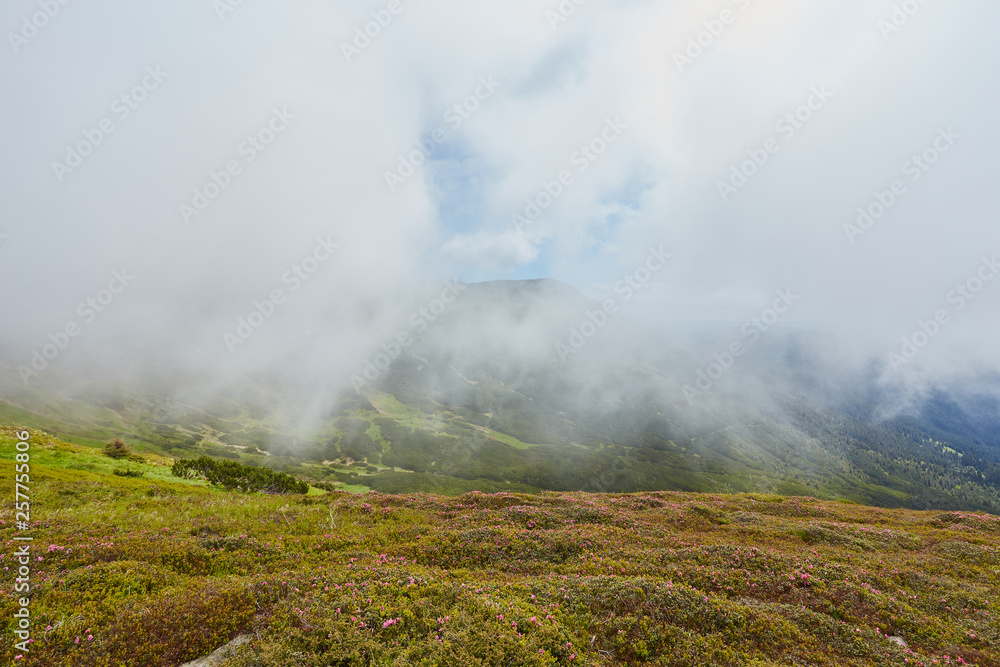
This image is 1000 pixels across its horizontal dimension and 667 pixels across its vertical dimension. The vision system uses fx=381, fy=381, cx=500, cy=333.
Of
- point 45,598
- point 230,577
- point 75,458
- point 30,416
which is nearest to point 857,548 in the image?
point 230,577

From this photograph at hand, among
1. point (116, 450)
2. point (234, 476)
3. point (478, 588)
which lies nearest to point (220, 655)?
point (478, 588)

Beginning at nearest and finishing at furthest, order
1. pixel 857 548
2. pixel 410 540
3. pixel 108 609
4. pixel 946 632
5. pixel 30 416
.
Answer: pixel 108 609, pixel 946 632, pixel 410 540, pixel 857 548, pixel 30 416

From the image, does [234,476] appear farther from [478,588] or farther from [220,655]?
[478,588]

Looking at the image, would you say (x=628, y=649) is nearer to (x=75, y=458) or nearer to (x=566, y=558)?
(x=566, y=558)

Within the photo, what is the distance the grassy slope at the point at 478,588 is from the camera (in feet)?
33.1

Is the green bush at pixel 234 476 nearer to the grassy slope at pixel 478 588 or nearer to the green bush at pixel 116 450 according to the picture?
the green bush at pixel 116 450

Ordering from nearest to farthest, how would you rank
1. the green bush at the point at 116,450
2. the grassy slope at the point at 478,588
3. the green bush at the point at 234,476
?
the grassy slope at the point at 478,588, the green bush at the point at 234,476, the green bush at the point at 116,450

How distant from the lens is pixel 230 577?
13.7 meters

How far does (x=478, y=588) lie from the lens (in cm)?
1304

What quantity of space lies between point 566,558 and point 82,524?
77.4 ft

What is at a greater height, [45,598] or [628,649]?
[45,598]

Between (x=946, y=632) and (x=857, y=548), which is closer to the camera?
(x=946, y=632)

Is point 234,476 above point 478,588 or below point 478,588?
below

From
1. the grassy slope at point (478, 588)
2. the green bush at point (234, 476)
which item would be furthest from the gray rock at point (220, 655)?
the green bush at point (234, 476)
